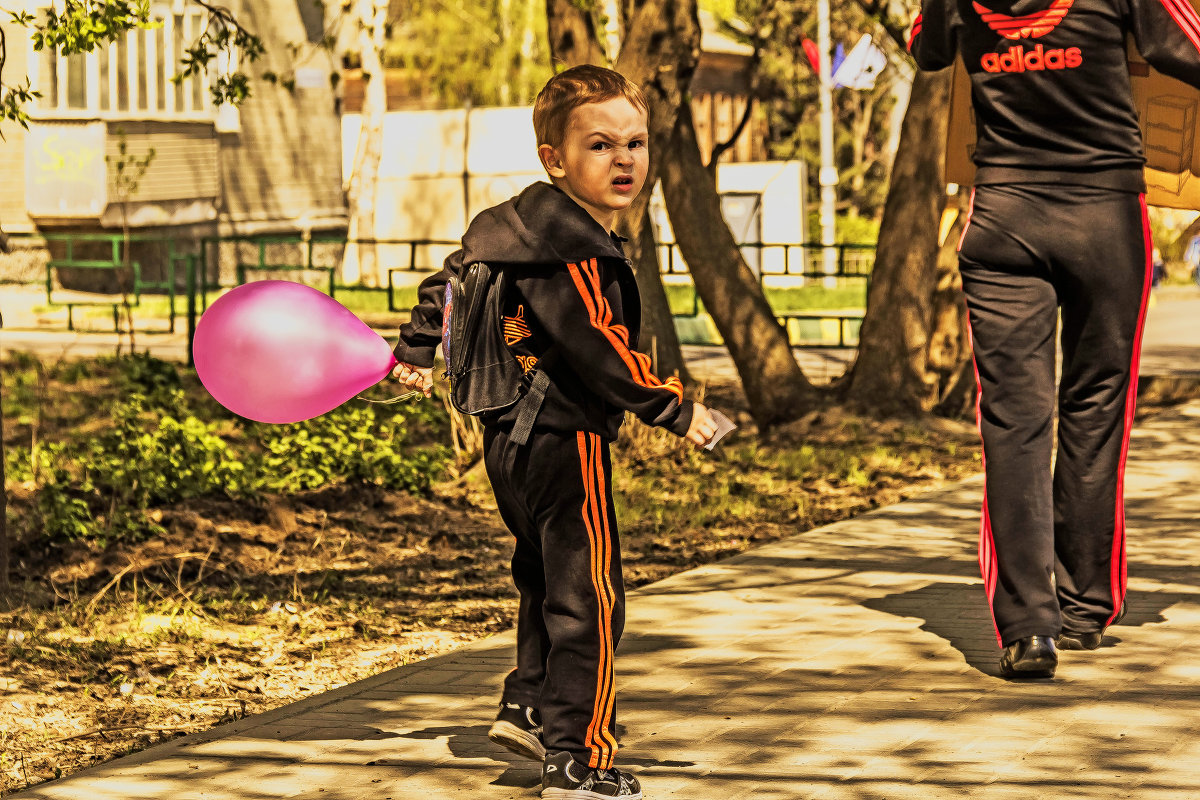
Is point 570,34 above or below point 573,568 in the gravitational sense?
above

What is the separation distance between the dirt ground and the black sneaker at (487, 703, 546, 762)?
1281mm

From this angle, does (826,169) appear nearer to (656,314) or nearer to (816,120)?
(816,120)

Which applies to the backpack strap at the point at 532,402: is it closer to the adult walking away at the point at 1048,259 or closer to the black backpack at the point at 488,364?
the black backpack at the point at 488,364

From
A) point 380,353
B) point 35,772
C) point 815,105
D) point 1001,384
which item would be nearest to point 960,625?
point 1001,384

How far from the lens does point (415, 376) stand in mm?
4797

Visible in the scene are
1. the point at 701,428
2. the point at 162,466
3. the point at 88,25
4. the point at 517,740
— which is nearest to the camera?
the point at 701,428

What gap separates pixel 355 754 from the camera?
5156 mm

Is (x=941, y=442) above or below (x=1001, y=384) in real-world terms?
below

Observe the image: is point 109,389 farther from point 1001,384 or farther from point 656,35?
point 1001,384

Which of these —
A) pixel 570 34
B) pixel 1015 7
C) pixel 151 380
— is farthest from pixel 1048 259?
pixel 151 380

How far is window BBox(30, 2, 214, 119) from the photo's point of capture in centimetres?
2794

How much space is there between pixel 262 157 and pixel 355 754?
30012mm

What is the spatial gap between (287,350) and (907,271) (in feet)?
26.0

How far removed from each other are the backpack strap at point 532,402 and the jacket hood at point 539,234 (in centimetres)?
24
